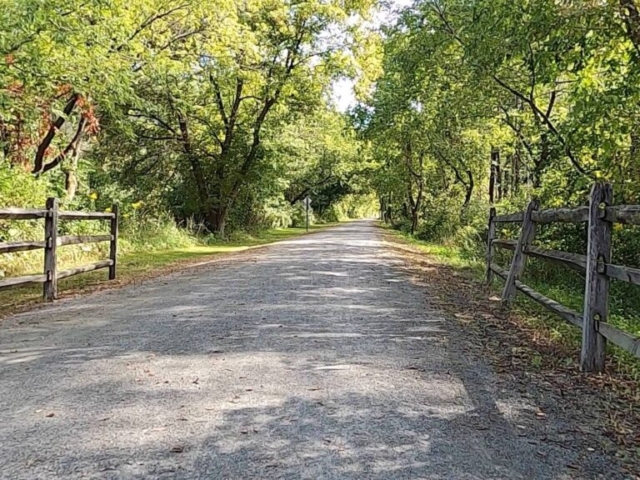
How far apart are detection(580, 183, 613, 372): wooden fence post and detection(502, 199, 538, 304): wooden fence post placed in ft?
7.80

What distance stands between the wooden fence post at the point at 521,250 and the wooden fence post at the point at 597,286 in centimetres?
238

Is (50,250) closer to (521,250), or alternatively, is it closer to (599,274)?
(521,250)

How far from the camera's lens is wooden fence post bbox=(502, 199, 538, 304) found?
274 inches

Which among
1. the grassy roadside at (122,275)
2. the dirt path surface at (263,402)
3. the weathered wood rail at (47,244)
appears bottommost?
the grassy roadside at (122,275)

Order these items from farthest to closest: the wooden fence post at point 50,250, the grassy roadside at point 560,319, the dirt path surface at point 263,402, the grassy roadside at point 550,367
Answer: the wooden fence post at point 50,250 → the grassy roadside at point 560,319 → the grassy roadside at point 550,367 → the dirt path surface at point 263,402

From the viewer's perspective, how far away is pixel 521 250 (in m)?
7.11

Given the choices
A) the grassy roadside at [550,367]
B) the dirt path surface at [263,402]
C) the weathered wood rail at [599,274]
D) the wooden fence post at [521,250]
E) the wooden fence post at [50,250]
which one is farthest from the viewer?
the wooden fence post at [50,250]

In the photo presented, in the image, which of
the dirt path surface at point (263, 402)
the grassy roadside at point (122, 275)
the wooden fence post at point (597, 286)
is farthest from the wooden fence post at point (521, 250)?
the grassy roadside at point (122, 275)

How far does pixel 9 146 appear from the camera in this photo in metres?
12.6

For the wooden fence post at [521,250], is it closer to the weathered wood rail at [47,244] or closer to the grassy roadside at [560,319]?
the grassy roadside at [560,319]

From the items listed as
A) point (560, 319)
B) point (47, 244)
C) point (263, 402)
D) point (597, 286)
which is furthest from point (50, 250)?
point (597, 286)

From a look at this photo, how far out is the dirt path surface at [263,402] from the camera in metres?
2.73

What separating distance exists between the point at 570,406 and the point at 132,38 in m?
11.0

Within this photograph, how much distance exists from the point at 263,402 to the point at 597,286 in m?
2.74
